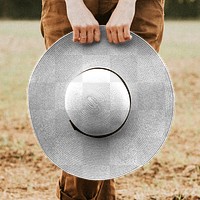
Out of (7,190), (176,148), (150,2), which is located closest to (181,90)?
(176,148)

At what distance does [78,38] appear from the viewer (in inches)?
92.0

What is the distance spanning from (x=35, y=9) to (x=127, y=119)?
1948 cm

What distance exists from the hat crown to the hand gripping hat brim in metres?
0.04

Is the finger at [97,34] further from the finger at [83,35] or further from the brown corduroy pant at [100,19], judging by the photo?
the brown corduroy pant at [100,19]

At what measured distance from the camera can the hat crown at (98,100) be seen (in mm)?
2287

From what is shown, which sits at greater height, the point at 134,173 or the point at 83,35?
the point at 83,35

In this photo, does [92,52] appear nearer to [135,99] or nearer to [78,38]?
[78,38]

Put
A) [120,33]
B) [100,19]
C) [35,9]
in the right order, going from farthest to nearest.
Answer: [35,9] < [100,19] < [120,33]

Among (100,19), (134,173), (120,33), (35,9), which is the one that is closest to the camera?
(120,33)

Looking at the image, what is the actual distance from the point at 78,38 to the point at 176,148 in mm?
2442

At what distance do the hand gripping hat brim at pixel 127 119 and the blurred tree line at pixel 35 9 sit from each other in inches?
709

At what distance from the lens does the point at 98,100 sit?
229 cm

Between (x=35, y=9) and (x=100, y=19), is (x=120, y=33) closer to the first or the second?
(x=100, y=19)

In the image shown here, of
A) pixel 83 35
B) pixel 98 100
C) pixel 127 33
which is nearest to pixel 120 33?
pixel 127 33
